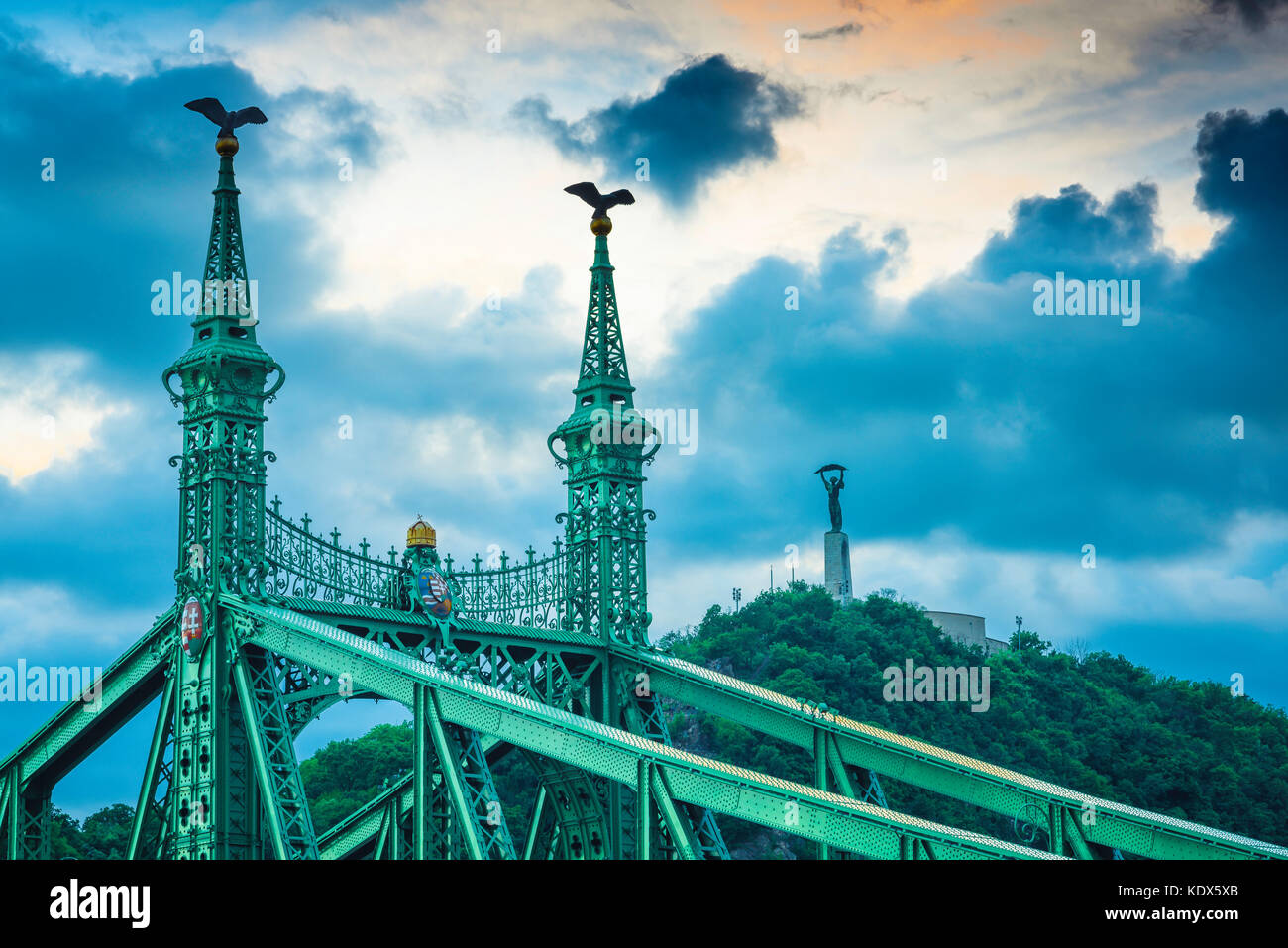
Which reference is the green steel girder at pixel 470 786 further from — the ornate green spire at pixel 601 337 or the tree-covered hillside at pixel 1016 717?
the tree-covered hillside at pixel 1016 717

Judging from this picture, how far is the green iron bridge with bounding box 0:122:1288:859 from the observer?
37.9 meters

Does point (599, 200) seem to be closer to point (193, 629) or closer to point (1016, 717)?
point (193, 629)

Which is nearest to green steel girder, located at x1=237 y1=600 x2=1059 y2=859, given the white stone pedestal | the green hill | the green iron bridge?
the green iron bridge

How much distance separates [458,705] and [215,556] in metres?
7.81

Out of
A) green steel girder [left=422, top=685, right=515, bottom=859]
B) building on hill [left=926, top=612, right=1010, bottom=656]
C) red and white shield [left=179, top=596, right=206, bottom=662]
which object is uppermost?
building on hill [left=926, top=612, right=1010, bottom=656]

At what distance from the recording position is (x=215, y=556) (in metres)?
43.6

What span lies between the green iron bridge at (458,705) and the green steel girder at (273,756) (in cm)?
7

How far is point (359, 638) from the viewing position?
135ft

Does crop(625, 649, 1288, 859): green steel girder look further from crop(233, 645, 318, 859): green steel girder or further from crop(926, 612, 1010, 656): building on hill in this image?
crop(926, 612, 1010, 656): building on hill

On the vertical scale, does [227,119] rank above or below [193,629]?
above

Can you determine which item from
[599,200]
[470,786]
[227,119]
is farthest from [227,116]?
[470,786]

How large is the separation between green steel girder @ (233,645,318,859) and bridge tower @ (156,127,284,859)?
56 centimetres
